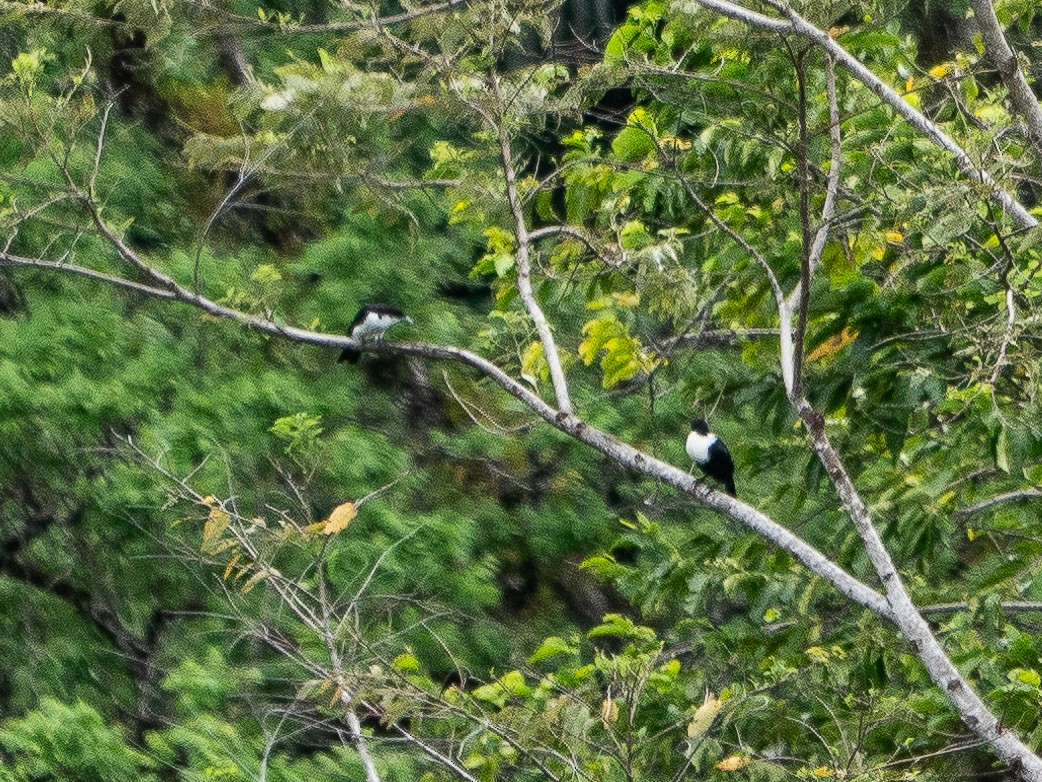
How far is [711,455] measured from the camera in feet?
22.0

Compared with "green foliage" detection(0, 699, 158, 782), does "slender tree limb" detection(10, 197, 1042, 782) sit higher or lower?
higher

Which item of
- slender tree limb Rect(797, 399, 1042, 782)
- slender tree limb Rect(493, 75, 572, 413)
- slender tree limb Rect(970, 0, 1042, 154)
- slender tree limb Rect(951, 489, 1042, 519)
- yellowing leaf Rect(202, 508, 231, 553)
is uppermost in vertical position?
slender tree limb Rect(970, 0, 1042, 154)

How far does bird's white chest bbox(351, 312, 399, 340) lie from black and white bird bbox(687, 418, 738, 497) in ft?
5.63

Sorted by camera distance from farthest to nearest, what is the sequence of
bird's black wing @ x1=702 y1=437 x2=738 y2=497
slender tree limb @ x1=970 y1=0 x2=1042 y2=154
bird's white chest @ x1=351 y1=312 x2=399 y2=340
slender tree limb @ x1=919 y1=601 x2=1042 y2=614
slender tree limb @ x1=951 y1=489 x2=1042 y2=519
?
1. bird's white chest @ x1=351 y1=312 x2=399 y2=340
2. bird's black wing @ x1=702 y1=437 x2=738 y2=497
3. slender tree limb @ x1=951 y1=489 x2=1042 y2=519
4. slender tree limb @ x1=919 y1=601 x2=1042 y2=614
5. slender tree limb @ x1=970 y1=0 x2=1042 y2=154

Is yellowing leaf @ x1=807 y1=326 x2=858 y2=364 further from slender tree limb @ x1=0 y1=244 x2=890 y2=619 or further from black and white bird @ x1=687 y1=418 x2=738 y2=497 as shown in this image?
black and white bird @ x1=687 y1=418 x2=738 y2=497

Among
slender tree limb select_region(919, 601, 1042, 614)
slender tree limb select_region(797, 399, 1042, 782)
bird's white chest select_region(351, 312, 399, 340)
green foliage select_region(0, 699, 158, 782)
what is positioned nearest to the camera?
slender tree limb select_region(797, 399, 1042, 782)

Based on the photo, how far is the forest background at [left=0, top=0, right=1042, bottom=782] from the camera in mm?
4609

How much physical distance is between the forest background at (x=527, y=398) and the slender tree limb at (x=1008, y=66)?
14mm

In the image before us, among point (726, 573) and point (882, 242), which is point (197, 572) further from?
point (882, 242)

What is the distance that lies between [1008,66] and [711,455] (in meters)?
2.64

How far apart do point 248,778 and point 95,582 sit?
2.46 metres

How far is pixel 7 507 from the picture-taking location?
8289mm

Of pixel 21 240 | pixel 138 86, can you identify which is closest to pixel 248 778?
pixel 21 240

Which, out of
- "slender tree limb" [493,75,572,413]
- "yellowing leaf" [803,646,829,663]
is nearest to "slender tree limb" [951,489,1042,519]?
"yellowing leaf" [803,646,829,663]
